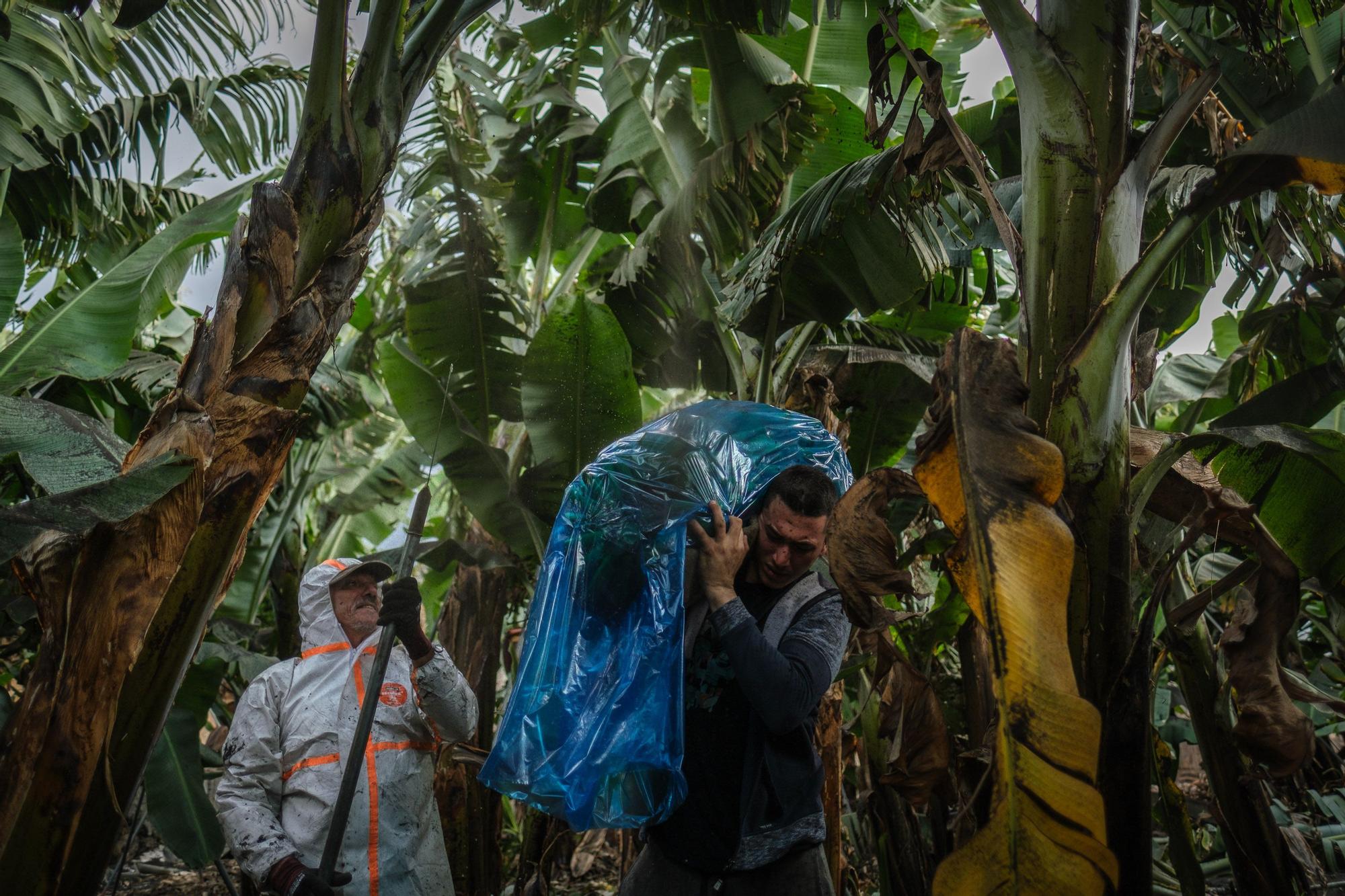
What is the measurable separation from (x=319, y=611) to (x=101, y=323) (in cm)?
185

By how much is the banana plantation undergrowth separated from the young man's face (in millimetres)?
266

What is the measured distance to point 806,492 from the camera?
6.75 feet

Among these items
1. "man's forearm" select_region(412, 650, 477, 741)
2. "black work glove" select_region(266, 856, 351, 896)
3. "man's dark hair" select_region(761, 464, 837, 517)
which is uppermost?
"man's dark hair" select_region(761, 464, 837, 517)

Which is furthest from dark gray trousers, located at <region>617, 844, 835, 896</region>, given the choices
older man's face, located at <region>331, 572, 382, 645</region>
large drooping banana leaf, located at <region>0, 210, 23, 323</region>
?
large drooping banana leaf, located at <region>0, 210, 23, 323</region>

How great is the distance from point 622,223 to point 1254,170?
3.84 m

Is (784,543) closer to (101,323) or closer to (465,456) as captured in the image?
(465,456)

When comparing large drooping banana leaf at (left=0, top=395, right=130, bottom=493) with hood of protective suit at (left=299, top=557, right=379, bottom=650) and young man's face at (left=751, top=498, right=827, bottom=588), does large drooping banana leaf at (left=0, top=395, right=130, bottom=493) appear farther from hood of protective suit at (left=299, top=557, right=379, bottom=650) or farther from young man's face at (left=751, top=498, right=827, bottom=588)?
young man's face at (left=751, top=498, right=827, bottom=588)

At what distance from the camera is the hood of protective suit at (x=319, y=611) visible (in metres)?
3.08

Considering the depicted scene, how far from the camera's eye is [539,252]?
5.75m

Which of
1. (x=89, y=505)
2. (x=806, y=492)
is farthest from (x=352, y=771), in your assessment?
(x=806, y=492)

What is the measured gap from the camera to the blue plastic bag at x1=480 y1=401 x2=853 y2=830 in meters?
1.90

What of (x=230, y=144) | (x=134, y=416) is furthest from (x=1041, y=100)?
(x=134, y=416)

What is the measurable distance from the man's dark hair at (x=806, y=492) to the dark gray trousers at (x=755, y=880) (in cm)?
74

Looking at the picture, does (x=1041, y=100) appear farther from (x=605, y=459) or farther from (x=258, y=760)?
(x=258, y=760)
